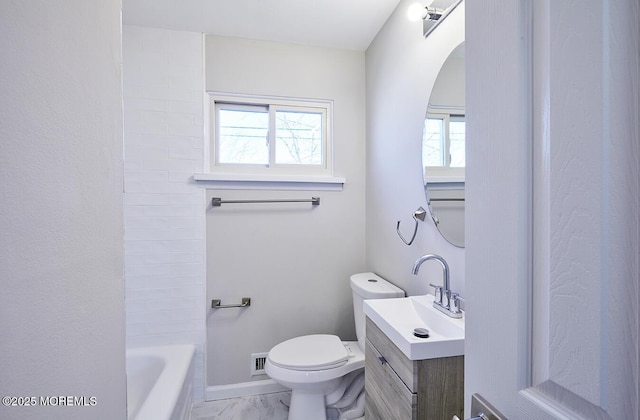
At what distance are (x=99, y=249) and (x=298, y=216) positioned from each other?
1470 mm

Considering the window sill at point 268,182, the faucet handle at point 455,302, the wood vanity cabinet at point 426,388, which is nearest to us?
the wood vanity cabinet at point 426,388

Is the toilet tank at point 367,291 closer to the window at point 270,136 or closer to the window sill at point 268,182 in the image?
the window sill at point 268,182

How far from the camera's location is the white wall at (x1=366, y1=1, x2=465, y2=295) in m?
1.29

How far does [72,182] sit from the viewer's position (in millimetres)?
555

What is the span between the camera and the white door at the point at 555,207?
0.28m

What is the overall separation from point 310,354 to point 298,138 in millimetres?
1474

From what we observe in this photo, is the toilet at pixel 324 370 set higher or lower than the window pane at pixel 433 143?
lower

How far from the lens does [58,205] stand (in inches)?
20.5

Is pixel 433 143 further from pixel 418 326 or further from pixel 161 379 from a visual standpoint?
pixel 161 379

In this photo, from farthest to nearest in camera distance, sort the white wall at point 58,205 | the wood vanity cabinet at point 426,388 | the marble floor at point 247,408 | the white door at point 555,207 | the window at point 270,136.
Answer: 1. the window at point 270,136
2. the marble floor at point 247,408
3. the wood vanity cabinet at point 426,388
4. the white wall at point 58,205
5. the white door at point 555,207

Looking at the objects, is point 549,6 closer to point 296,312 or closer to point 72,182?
point 72,182

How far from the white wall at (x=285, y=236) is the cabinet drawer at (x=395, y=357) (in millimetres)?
896

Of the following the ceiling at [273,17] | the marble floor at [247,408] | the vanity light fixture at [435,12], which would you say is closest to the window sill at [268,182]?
the ceiling at [273,17]

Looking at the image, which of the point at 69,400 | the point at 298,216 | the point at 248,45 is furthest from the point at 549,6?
the point at 248,45
